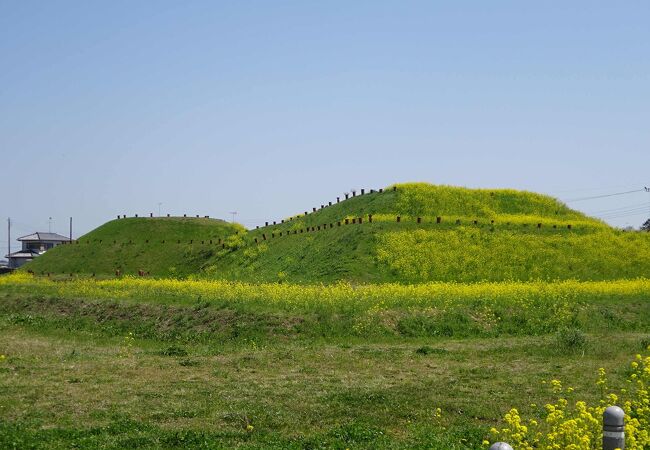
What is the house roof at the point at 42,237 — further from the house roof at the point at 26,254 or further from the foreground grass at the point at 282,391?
the foreground grass at the point at 282,391

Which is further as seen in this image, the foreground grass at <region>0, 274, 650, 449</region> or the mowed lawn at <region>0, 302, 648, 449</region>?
the foreground grass at <region>0, 274, 650, 449</region>

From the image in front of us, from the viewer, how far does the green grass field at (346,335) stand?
15547mm

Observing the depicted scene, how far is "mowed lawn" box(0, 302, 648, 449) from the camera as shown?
1440cm

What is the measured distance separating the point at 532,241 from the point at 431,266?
12.0 metres

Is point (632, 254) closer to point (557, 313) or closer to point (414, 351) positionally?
point (557, 313)

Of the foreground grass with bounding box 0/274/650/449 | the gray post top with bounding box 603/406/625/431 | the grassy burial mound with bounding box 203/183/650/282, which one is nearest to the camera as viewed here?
the gray post top with bounding box 603/406/625/431

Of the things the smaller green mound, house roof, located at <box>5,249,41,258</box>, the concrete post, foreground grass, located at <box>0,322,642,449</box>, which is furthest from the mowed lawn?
house roof, located at <box>5,249,41,258</box>

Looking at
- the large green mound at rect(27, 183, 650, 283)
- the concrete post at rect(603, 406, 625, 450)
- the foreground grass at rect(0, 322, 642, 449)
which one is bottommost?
the foreground grass at rect(0, 322, 642, 449)

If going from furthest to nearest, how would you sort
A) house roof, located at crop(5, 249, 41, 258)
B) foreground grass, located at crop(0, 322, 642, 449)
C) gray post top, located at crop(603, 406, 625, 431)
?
house roof, located at crop(5, 249, 41, 258) → foreground grass, located at crop(0, 322, 642, 449) → gray post top, located at crop(603, 406, 625, 431)

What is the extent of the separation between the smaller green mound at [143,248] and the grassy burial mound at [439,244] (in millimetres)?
10997

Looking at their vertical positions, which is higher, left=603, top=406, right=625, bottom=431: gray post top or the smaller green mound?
the smaller green mound

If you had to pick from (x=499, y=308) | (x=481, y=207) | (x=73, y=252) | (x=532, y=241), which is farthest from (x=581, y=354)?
(x=73, y=252)

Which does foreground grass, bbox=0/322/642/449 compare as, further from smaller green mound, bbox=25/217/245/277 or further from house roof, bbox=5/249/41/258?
house roof, bbox=5/249/41/258

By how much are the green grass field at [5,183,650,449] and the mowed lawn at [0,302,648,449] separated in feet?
0.26
